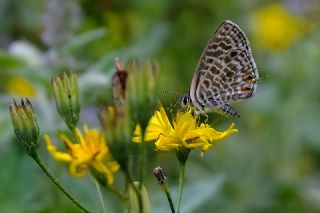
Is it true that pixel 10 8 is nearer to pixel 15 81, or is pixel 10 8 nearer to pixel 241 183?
pixel 15 81

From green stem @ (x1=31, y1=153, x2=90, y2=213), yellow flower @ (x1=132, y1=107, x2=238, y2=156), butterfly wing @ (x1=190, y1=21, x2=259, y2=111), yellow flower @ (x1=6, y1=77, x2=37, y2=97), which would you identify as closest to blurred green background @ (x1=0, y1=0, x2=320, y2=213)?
yellow flower @ (x1=6, y1=77, x2=37, y2=97)

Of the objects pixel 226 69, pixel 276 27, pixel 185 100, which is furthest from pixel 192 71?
pixel 185 100

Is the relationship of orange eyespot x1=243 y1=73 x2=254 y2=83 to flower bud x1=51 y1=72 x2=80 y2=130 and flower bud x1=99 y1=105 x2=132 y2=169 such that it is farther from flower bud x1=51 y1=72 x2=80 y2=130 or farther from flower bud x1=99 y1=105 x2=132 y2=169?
flower bud x1=99 y1=105 x2=132 y2=169

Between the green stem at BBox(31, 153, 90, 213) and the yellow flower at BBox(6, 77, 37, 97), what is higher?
the green stem at BBox(31, 153, 90, 213)

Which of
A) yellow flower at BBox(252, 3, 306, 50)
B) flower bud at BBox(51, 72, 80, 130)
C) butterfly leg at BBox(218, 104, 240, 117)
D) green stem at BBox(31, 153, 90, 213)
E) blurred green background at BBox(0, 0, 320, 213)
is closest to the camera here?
green stem at BBox(31, 153, 90, 213)

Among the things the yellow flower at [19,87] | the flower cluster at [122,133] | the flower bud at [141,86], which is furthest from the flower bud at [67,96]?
the yellow flower at [19,87]

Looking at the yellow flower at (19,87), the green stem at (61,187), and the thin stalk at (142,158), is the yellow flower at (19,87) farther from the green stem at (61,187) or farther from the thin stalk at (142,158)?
the thin stalk at (142,158)

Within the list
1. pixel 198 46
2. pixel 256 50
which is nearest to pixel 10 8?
pixel 198 46

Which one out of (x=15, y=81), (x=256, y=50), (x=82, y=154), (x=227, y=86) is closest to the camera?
(x=82, y=154)
